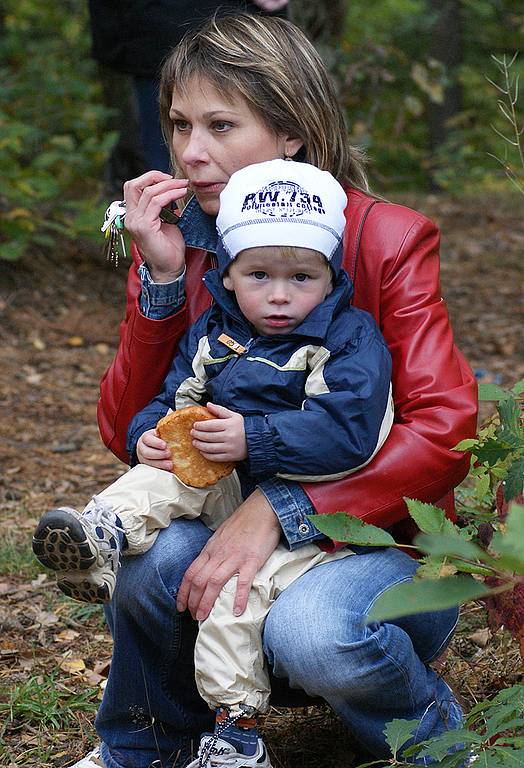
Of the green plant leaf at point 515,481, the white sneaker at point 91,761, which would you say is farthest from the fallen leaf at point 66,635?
the green plant leaf at point 515,481

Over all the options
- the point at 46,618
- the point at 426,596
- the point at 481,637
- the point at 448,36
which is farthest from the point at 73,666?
the point at 448,36

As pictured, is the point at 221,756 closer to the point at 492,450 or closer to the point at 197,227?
the point at 492,450

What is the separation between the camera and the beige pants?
197 cm

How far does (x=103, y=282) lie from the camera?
21.2ft

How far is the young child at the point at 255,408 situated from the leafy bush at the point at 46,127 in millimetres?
3839

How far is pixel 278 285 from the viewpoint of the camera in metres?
2.12

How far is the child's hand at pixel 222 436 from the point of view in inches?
80.6

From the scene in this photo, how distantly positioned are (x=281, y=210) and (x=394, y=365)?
406 mm

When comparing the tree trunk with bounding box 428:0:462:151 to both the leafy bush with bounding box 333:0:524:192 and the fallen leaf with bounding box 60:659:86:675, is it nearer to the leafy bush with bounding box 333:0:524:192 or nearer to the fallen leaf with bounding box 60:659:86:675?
the leafy bush with bounding box 333:0:524:192

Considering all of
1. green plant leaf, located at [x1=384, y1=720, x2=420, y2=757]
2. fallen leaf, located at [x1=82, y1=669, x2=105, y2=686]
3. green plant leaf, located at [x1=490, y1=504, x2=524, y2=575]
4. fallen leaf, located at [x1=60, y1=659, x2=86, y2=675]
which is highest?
green plant leaf, located at [x1=490, y1=504, x2=524, y2=575]

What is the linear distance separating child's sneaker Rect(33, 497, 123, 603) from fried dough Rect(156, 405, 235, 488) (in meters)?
0.17

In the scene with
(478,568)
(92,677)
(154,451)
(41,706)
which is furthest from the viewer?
(92,677)

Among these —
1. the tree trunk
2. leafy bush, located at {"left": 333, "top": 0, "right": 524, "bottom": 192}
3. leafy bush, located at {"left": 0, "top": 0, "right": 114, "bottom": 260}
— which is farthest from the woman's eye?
the tree trunk

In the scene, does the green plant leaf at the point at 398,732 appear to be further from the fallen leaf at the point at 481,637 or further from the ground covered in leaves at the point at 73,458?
the fallen leaf at the point at 481,637
